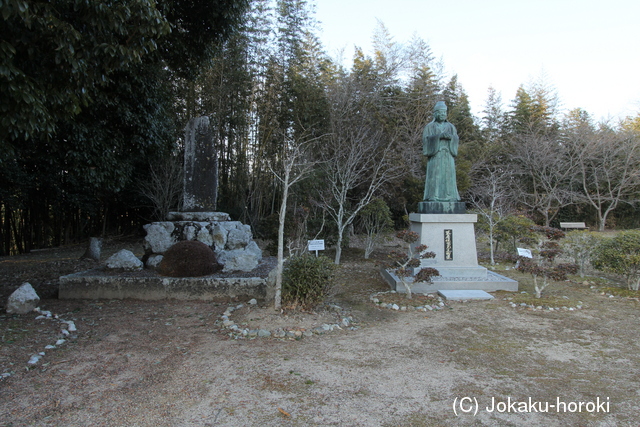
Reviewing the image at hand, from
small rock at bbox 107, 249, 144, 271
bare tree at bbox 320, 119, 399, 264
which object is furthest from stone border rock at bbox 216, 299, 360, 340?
bare tree at bbox 320, 119, 399, 264

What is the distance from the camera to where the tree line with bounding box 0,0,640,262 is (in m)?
3.72

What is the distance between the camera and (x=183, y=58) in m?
6.64

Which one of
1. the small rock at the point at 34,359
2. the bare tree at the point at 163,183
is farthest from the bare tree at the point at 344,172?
the small rock at the point at 34,359

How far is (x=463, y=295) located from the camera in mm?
5238

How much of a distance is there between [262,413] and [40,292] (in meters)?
5.08

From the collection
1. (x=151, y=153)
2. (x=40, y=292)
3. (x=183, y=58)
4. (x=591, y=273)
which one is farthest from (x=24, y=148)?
(x=591, y=273)

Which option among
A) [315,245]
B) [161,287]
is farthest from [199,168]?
[315,245]

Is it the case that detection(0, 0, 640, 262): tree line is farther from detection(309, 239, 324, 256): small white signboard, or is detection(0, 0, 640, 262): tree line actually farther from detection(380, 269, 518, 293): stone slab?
detection(380, 269, 518, 293): stone slab

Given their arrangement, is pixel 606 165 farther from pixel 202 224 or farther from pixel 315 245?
pixel 202 224

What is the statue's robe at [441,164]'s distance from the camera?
6.41 metres

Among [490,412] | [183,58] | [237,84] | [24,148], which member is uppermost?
[237,84]

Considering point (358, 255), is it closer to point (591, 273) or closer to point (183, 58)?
point (591, 273)

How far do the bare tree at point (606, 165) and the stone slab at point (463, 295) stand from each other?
1447cm

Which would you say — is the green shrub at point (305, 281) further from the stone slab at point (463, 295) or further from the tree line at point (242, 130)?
the stone slab at point (463, 295)
